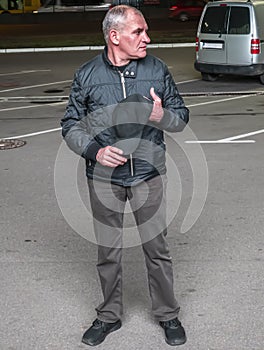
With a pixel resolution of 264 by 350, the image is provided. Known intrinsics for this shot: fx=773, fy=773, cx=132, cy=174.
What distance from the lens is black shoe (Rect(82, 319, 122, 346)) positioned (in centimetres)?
457

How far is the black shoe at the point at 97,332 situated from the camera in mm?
4570

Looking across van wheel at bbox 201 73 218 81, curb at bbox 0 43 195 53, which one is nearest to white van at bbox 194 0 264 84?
van wheel at bbox 201 73 218 81

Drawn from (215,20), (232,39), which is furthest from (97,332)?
(215,20)

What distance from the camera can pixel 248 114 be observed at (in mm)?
12914

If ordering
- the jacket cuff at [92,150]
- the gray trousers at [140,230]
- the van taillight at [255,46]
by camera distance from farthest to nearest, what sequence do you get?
the van taillight at [255,46] → the gray trousers at [140,230] → the jacket cuff at [92,150]

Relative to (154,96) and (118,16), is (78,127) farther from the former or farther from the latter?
(118,16)

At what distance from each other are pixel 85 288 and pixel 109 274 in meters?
0.96

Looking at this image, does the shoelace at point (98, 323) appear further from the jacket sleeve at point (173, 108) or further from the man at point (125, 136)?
the jacket sleeve at point (173, 108)

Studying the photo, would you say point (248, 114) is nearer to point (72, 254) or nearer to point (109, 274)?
point (72, 254)

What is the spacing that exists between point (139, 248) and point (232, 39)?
11.3 metres

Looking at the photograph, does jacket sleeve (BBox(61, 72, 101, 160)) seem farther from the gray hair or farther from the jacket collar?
the gray hair

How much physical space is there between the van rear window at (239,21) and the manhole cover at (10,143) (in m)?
7.31

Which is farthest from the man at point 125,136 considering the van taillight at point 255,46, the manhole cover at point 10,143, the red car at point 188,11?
the red car at point 188,11

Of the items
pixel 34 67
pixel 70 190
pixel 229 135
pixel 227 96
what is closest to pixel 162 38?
pixel 34 67
